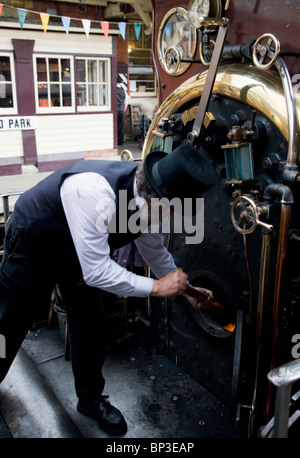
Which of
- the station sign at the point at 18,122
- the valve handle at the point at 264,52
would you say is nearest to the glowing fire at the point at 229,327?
the valve handle at the point at 264,52

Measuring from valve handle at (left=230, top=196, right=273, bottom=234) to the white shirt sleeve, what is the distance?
2.15ft

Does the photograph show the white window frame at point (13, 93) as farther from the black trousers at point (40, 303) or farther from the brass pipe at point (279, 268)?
the brass pipe at point (279, 268)

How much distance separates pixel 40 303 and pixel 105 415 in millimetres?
822

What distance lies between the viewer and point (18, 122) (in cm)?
964

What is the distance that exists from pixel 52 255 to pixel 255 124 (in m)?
1.35

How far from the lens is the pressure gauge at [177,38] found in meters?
2.79

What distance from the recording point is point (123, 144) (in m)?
14.1

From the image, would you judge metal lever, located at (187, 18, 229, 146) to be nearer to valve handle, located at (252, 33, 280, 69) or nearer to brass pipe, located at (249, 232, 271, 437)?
valve handle, located at (252, 33, 280, 69)

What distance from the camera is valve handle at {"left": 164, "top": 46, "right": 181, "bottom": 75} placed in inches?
109

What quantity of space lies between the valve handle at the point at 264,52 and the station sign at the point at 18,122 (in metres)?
8.26

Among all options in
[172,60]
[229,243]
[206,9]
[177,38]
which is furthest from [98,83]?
[229,243]

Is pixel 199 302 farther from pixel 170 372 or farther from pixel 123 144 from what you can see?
pixel 123 144

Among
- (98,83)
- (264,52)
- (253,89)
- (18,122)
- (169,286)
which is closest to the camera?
(264,52)

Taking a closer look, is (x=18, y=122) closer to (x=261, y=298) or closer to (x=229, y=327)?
(x=229, y=327)
